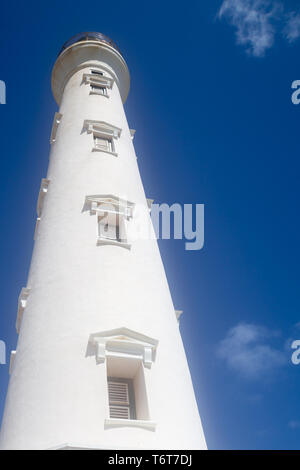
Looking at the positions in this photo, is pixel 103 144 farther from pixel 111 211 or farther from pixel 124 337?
pixel 124 337

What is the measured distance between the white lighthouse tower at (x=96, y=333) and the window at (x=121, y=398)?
23 mm

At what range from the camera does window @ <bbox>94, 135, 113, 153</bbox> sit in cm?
1830

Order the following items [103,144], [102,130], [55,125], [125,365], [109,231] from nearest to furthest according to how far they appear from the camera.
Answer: [125,365] < [109,231] < [103,144] < [102,130] < [55,125]

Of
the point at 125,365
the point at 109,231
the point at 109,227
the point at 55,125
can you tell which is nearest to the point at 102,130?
the point at 55,125

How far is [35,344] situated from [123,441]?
3190 mm

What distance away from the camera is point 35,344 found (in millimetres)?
10984

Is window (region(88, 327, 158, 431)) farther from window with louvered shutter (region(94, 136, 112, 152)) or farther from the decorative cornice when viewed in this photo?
window with louvered shutter (region(94, 136, 112, 152))

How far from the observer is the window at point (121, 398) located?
411 inches

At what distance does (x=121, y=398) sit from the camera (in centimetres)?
1080

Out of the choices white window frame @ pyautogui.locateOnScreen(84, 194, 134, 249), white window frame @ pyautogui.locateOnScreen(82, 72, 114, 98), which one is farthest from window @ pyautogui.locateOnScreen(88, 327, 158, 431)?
white window frame @ pyautogui.locateOnScreen(82, 72, 114, 98)

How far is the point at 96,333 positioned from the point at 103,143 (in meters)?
10.0

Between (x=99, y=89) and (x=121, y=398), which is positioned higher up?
(x=99, y=89)
